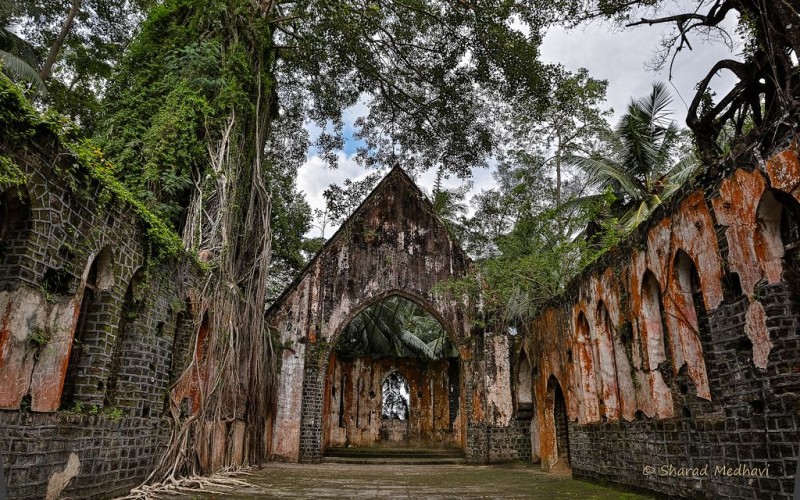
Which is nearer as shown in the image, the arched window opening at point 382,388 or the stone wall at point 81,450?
the stone wall at point 81,450

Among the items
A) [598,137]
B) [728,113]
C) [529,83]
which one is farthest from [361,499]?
[598,137]

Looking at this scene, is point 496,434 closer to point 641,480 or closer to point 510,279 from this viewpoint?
point 510,279

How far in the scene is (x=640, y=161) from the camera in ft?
45.4

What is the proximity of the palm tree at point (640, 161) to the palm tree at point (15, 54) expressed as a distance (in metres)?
13.2

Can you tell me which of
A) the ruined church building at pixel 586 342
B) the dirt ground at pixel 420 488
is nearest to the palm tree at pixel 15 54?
the ruined church building at pixel 586 342

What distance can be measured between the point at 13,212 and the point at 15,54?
1229cm

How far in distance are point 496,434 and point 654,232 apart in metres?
7.83

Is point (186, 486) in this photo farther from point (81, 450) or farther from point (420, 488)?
point (420, 488)

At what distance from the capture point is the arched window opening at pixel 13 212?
3604 mm

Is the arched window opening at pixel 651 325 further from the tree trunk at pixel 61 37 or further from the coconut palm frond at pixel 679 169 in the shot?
the tree trunk at pixel 61 37

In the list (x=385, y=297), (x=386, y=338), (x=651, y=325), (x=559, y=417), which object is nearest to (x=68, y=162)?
(x=651, y=325)

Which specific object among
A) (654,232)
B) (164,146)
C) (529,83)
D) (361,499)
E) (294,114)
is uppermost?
(294,114)

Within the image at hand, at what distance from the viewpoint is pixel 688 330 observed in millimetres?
4852

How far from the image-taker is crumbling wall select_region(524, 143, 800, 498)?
3625mm
